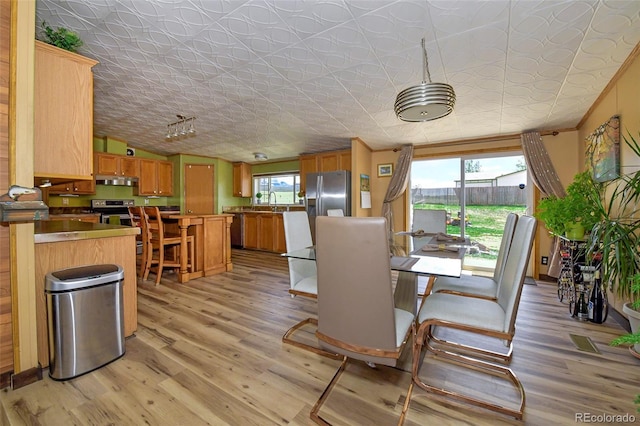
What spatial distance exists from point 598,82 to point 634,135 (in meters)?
0.69

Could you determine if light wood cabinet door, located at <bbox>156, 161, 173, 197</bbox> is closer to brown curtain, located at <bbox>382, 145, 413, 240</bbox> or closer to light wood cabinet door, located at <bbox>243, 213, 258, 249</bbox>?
light wood cabinet door, located at <bbox>243, 213, 258, 249</bbox>

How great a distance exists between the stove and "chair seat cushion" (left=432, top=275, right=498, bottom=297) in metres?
5.43

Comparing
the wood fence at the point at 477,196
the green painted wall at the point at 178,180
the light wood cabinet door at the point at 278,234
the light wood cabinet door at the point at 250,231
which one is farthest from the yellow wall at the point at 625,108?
the light wood cabinet door at the point at 250,231

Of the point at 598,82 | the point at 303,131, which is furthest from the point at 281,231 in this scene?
the point at 598,82

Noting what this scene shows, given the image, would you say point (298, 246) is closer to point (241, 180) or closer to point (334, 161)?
point (334, 161)

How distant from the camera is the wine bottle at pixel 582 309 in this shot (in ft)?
8.17

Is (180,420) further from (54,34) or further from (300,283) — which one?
(54,34)

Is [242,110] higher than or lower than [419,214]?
higher

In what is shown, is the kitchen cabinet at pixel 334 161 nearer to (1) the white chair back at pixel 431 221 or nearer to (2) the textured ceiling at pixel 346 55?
(2) the textured ceiling at pixel 346 55

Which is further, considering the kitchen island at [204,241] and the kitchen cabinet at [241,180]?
the kitchen cabinet at [241,180]

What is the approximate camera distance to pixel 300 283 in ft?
7.06

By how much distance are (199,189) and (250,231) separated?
1.65 m

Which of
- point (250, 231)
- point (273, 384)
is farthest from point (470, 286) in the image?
point (250, 231)

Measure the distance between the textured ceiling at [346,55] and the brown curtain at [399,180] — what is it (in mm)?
1167
